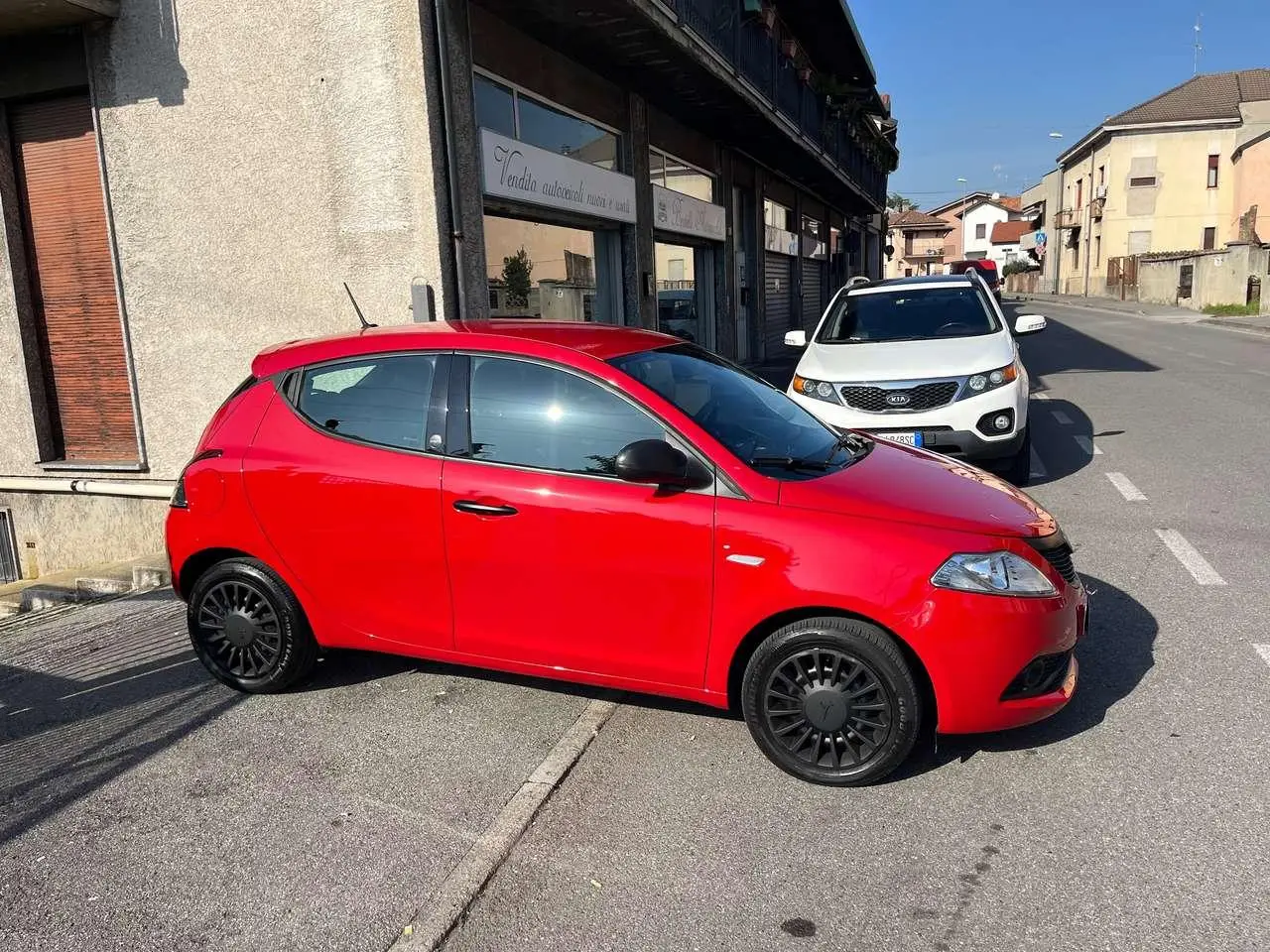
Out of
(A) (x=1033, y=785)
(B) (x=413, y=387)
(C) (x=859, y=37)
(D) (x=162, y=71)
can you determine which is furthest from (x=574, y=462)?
(C) (x=859, y=37)

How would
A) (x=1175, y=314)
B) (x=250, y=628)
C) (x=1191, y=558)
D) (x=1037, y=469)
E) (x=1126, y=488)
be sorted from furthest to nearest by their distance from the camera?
(x=1175, y=314) → (x=1037, y=469) → (x=1126, y=488) → (x=1191, y=558) → (x=250, y=628)

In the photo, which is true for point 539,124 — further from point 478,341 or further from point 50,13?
point 478,341

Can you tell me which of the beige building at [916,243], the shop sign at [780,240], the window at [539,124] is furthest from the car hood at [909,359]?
the beige building at [916,243]

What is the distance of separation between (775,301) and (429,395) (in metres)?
18.8

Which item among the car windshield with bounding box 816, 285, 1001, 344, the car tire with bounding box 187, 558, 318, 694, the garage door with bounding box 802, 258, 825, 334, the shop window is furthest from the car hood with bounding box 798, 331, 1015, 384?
the garage door with bounding box 802, 258, 825, 334

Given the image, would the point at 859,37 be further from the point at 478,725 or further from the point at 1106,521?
the point at 478,725

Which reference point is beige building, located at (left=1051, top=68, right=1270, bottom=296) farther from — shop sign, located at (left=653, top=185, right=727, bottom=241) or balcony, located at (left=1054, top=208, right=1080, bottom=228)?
shop sign, located at (left=653, top=185, right=727, bottom=241)

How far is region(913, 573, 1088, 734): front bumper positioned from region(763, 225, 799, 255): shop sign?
17.7m

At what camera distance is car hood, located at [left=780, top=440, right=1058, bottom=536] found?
10.7 ft

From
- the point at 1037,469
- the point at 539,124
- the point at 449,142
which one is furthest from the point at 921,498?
the point at 539,124

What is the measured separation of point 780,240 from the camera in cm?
2209

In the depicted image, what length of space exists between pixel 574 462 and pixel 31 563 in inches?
378

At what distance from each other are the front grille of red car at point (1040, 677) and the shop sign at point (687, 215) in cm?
1091

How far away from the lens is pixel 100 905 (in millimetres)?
2803
